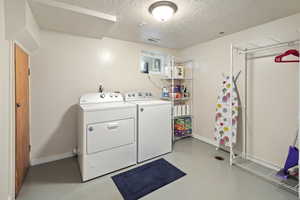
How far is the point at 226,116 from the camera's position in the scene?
8.21 ft

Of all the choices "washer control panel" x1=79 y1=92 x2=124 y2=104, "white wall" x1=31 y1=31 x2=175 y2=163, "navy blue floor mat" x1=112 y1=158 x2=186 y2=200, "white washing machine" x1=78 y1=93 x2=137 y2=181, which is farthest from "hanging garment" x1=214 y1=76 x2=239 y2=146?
"white wall" x1=31 y1=31 x2=175 y2=163

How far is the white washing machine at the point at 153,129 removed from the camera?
230 cm

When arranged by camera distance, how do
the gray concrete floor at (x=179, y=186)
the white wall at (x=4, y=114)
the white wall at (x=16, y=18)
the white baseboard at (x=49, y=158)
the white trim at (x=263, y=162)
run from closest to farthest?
the white wall at (x=4, y=114), the white wall at (x=16, y=18), the gray concrete floor at (x=179, y=186), the white trim at (x=263, y=162), the white baseboard at (x=49, y=158)

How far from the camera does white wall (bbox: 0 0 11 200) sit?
1.24 m

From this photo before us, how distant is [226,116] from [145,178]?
176 centimetres

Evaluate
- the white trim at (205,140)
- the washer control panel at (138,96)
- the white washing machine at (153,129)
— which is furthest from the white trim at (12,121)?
the white trim at (205,140)

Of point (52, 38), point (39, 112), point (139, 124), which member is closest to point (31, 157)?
point (39, 112)

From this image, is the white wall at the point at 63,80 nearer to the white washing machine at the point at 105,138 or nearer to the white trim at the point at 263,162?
the white washing machine at the point at 105,138

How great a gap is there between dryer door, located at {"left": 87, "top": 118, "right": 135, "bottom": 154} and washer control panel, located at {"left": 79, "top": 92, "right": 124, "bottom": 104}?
64 centimetres

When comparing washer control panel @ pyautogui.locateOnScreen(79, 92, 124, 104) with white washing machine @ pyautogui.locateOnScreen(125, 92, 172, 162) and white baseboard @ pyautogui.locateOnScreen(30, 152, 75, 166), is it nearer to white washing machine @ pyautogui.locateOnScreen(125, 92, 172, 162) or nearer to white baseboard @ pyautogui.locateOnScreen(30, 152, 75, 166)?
white washing machine @ pyautogui.locateOnScreen(125, 92, 172, 162)

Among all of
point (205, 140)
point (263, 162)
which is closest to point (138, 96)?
point (205, 140)

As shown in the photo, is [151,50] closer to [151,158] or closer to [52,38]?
[52,38]

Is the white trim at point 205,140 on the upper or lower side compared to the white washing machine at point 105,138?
lower

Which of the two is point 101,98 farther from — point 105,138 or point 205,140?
point 205,140
